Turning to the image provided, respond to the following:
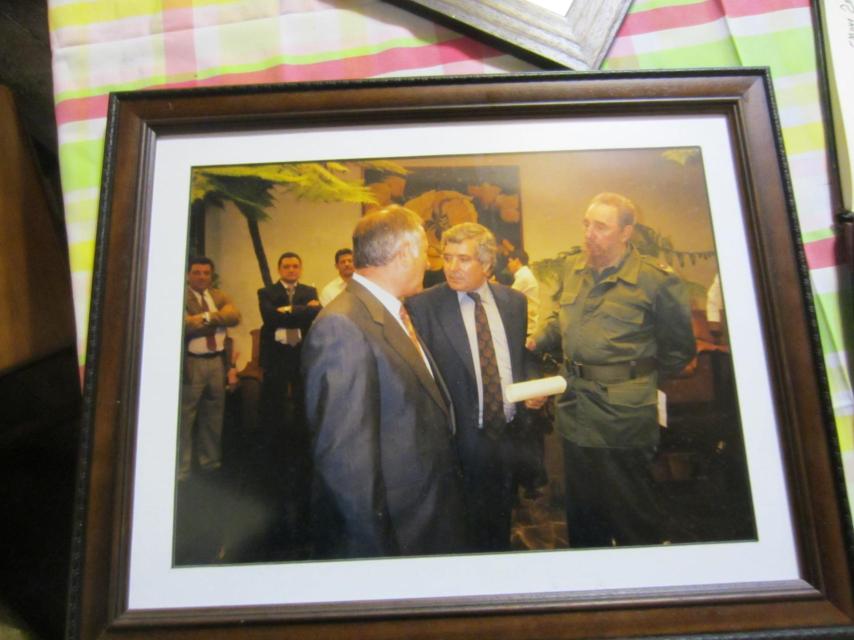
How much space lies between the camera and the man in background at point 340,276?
0.59 m

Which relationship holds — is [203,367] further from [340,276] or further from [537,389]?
[537,389]

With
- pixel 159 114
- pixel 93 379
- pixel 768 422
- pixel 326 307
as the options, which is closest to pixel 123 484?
pixel 93 379

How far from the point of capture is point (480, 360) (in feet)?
1.94

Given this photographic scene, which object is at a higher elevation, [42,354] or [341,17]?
[341,17]

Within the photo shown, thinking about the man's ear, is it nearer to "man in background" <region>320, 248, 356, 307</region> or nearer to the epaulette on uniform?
the epaulette on uniform

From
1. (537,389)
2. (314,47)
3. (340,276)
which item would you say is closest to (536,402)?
(537,389)

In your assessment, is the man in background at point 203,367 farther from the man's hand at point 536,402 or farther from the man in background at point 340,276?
the man's hand at point 536,402

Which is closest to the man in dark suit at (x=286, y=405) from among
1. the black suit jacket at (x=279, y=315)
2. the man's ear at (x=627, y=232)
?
the black suit jacket at (x=279, y=315)

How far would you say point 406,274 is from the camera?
0.60 m

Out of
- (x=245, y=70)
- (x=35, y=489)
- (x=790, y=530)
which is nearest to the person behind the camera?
(x=790, y=530)

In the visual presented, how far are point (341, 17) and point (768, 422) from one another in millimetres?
637

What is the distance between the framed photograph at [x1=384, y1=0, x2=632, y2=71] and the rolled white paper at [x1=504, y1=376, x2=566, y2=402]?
13.8 inches

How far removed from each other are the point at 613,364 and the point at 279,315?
34cm

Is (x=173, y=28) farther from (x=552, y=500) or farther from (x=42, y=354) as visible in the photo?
(x=552, y=500)
